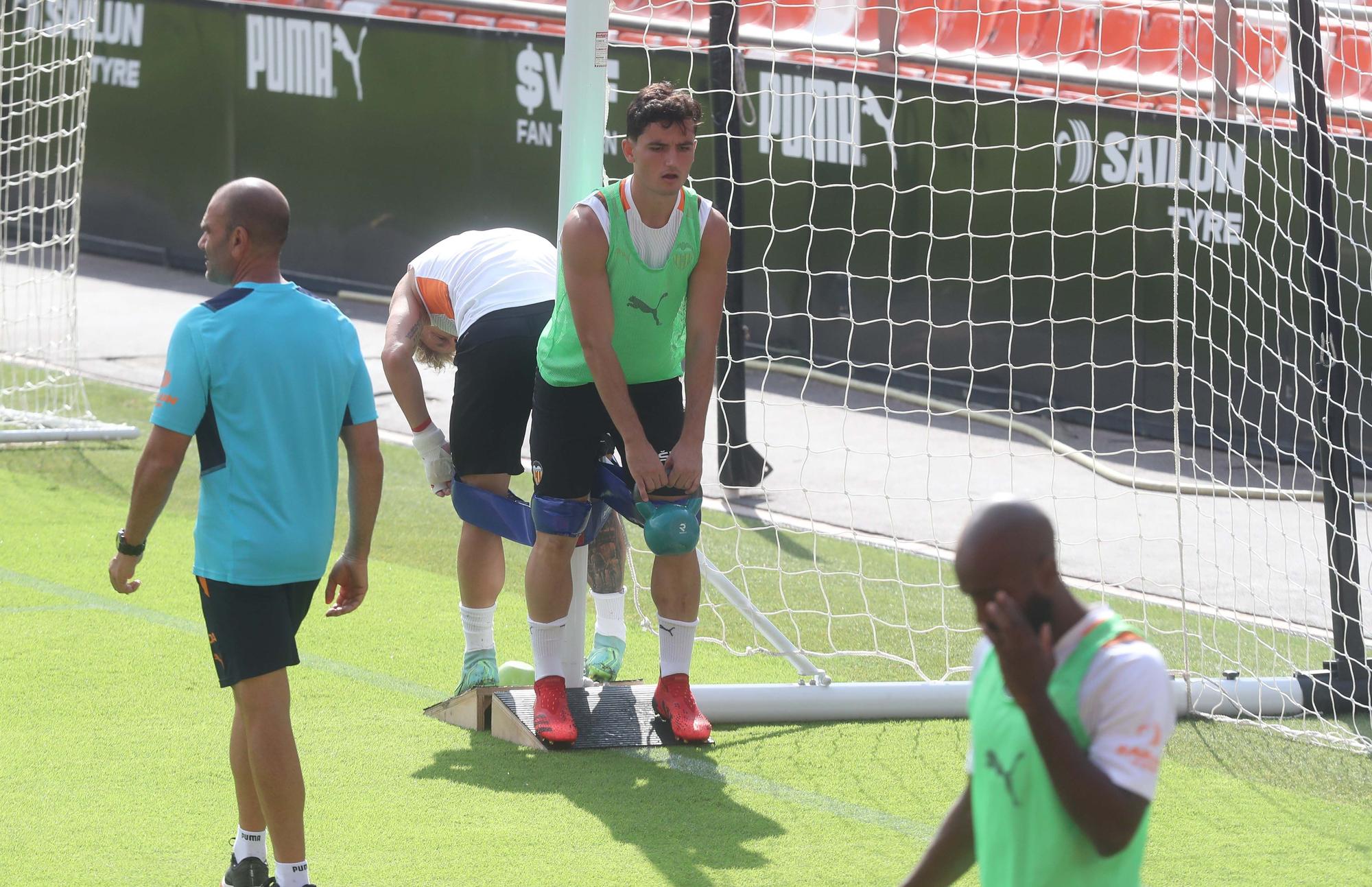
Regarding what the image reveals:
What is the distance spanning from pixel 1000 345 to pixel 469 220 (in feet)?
16.0

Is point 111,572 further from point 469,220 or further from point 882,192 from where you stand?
point 469,220

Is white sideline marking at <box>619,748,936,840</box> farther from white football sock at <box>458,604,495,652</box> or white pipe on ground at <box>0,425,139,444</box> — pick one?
white pipe on ground at <box>0,425,139,444</box>

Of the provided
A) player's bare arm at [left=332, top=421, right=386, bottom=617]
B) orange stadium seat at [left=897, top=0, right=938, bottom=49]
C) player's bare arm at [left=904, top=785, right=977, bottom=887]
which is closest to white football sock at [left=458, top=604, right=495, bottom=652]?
player's bare arm at [left=332, top=421, right=386, bottom=617]

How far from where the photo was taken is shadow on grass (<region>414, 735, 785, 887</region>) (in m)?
4.26

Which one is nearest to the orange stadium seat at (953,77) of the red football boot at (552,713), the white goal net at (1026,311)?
the white goal net at (1026,311)

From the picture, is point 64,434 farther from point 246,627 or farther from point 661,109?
point 246,627

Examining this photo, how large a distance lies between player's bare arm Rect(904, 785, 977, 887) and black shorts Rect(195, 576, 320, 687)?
71.9 inches

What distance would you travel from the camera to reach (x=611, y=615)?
19.2 feet

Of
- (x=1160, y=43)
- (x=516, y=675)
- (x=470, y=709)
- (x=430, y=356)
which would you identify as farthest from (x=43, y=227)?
(x=1160, y=43)

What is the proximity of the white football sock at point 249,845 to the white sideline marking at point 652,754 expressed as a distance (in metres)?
1.44

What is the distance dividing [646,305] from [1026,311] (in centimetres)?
611

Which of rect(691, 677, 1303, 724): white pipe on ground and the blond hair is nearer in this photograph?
rect(691, 677, 1303, 724): white pipe on ground

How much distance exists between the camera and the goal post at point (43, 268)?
9.46 m

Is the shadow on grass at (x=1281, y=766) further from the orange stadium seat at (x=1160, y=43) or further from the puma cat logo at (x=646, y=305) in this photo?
the orange stadium seat at (x=1160, y=43)
